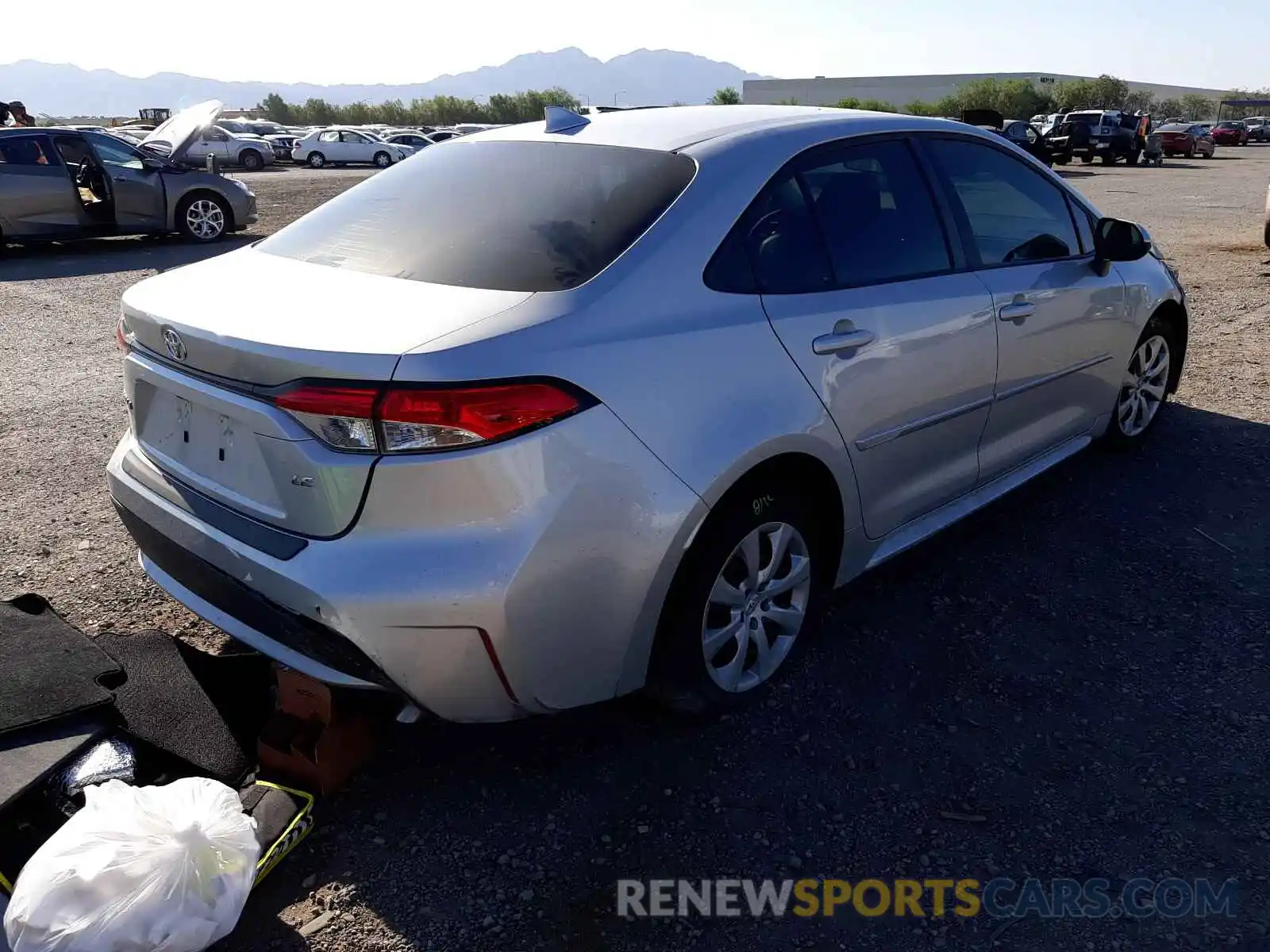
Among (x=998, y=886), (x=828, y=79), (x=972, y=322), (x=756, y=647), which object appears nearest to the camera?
(x=998, y=886)

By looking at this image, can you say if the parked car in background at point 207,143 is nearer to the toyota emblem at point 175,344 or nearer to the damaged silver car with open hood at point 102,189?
the damaged silver car with open hood at point 102,189

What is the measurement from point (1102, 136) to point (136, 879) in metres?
39.6

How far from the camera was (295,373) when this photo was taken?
223 cm

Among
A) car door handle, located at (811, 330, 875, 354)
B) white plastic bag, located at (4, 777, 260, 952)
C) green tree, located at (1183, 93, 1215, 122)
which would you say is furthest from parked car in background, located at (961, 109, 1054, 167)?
green tree, located at (1183, 93, 1215, 122)

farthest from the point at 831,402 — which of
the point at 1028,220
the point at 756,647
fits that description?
the point at 1028,220

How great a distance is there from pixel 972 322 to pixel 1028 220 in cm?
85

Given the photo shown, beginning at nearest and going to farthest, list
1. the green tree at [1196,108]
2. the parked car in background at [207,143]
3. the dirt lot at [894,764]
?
the dirt lot at [894,764] < the parked car in background at [207,143] < the green tree at [1196,108]

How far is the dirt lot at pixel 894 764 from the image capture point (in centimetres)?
230

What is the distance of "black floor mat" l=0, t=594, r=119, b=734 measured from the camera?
2428 mm

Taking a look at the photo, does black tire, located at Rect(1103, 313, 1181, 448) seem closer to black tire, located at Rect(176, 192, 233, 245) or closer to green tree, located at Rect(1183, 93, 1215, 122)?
Answer: black tire, located at Rect(176, 192, 233, 245)

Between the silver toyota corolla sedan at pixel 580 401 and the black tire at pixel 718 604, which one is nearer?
the silver toyota corolla sedan at pixel 580 401

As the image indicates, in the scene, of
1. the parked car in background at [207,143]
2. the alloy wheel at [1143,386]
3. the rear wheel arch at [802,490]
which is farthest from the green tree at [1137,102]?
the rear wheel arch at [802,490]

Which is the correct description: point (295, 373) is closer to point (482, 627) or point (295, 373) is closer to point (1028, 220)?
point (482, 627)

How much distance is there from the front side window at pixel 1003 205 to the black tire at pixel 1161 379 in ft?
3.11
